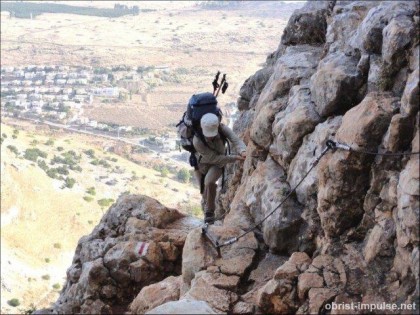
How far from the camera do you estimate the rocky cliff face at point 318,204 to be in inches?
313

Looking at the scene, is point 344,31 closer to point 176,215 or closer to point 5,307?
point 176,215

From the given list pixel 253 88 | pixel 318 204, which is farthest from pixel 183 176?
pixel 318 204

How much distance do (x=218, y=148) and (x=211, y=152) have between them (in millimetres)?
162

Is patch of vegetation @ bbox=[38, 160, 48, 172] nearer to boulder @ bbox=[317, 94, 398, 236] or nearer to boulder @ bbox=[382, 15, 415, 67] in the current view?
boulder @ bbox=[317, 94, 398, 236]

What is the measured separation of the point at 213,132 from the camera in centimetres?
1059

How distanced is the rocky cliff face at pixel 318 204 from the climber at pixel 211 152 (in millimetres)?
621

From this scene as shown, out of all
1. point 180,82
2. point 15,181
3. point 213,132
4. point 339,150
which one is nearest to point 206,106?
point 213,132

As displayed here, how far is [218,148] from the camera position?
37.5 ft

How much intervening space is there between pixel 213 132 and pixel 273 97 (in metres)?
2.51

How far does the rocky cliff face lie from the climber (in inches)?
24.5

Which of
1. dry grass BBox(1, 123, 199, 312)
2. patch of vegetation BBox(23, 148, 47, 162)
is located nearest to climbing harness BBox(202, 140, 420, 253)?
dry grass BBox(1, 123, 199, 312)

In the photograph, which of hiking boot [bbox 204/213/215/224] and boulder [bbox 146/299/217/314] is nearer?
boulder [bbox 146/299/217/314]

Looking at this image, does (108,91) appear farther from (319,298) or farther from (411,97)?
(411,97)

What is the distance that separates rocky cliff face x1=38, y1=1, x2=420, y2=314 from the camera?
7.96 meters
